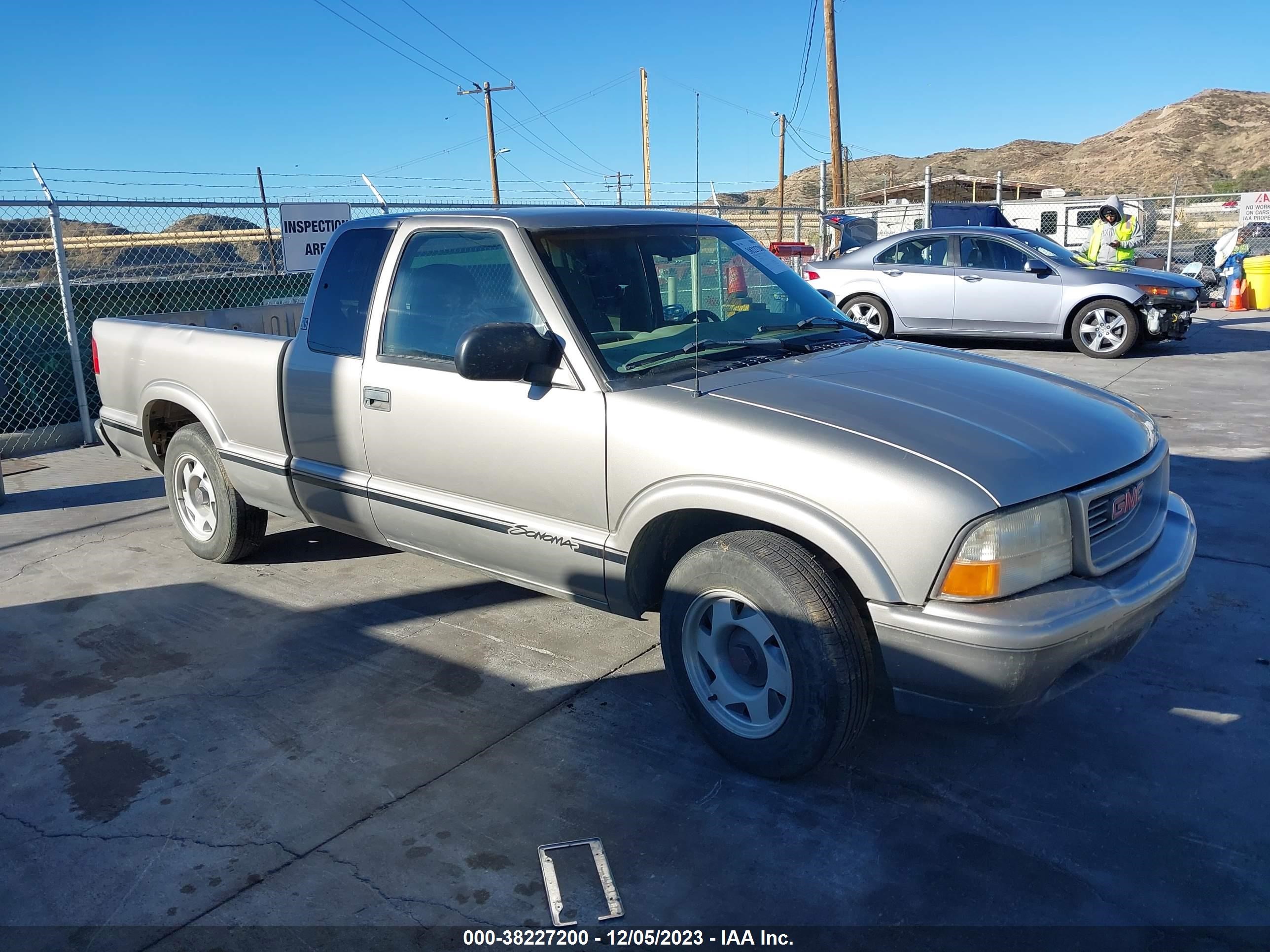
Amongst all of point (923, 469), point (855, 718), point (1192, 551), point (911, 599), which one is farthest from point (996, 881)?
point (1192, 551)

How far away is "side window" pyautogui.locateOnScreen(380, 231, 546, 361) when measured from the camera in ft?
12.9

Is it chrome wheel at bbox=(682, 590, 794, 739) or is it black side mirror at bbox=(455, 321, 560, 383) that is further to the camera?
black side mirror at bbox=(455, 321, 560, 383)

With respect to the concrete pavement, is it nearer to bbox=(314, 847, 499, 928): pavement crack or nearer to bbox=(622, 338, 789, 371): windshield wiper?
bbox=(314, 847, 499, 928): pavement crack

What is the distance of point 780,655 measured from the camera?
10.5 feet

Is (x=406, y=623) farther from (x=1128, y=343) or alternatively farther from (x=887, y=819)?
(x=1128, y=343)

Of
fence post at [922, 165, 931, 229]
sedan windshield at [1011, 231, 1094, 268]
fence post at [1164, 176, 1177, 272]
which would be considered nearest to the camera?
sedan windshield at [1011, 231, 1094, 268]

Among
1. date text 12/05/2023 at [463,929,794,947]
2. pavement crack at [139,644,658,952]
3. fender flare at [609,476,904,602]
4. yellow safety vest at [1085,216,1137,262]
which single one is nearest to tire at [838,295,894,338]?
yellow safety vest at [1085,216,1137,262]

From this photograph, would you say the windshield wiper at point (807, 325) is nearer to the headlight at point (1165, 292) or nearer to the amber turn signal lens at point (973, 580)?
the amber turn signal lens at point (973, 580)

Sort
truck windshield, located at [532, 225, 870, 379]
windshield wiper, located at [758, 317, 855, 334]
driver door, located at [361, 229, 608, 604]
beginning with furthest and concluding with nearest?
windshield wiper, located at [758, 317, 855, 334], truck windshield, located at [532, 225, 870, 379], driver door, located at [361, 229, 608, 604]

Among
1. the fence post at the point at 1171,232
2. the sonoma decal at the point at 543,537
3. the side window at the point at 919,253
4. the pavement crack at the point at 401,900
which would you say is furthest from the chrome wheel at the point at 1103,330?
the pavement crack at the point at 401,900

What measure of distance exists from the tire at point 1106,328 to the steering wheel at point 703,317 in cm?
912

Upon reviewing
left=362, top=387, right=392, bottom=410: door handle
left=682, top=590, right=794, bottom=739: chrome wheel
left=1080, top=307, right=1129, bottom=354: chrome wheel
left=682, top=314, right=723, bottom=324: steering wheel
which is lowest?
left=682, top=590, right=794, bottom=739: chrome wheel

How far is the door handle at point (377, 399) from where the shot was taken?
423cm

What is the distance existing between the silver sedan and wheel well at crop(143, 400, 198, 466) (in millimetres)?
7266
